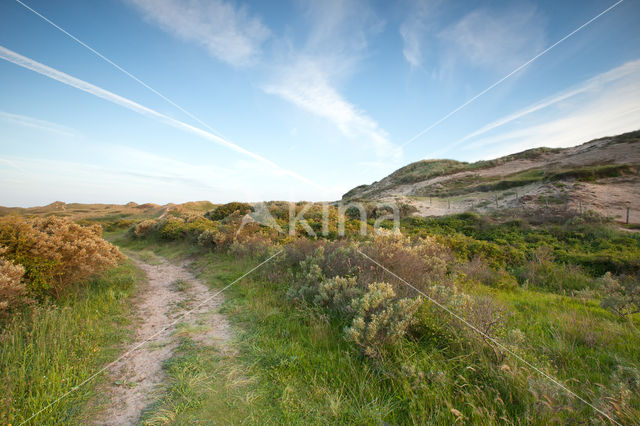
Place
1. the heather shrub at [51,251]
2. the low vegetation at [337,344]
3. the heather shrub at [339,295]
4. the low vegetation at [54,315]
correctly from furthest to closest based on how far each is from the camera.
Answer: the heather shrub at [51,251] → the heather shrub at [339,295] → the low vegetation at [54,315] → the low vegetation at [337,344]

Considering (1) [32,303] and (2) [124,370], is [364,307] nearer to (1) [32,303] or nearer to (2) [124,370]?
(2) [124,370]

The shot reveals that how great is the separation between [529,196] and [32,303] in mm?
35618

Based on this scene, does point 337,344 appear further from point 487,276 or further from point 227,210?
point 227,210

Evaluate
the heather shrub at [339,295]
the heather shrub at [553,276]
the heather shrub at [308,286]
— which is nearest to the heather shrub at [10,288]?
the heather shrub at [308,286]

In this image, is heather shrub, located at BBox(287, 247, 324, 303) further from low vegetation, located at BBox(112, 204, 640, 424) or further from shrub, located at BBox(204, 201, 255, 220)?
shrub, located at BBox(204, 201, 255, 220)

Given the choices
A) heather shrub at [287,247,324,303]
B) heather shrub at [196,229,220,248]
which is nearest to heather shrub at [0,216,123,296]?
heather shrub at [287,247,324,303]

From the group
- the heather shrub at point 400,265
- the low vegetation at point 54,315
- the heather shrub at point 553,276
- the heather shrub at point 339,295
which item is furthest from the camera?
the heather shrub at point 553,276

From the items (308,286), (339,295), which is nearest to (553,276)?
(339,295)

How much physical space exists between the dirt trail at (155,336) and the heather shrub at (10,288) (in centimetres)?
190

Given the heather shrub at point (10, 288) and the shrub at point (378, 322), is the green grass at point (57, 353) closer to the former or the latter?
the heather shrub at point (10, 288)

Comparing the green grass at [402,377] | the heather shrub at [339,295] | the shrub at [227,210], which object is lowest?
the green grass at [402,377]

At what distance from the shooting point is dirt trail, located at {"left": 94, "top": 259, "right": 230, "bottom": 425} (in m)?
2.97

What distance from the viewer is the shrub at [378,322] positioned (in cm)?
341

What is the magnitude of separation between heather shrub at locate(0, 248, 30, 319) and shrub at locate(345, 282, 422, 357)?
211 inches
